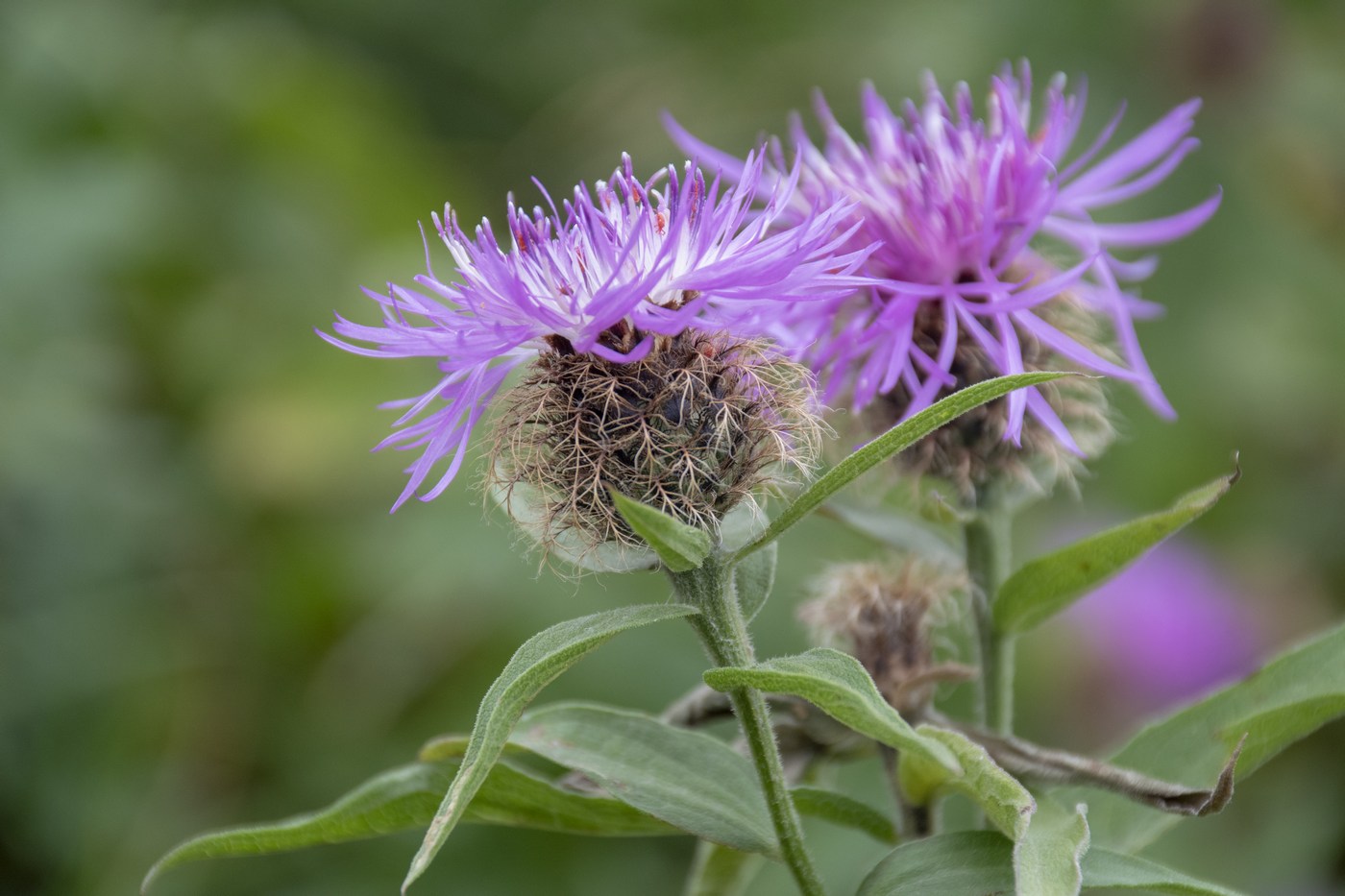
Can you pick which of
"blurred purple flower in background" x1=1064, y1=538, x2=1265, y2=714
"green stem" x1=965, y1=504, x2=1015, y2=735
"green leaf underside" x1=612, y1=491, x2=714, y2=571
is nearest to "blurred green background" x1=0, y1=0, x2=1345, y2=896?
"blurred purple flower in background" x1=1064, y1=538, x2=1265, y2=714

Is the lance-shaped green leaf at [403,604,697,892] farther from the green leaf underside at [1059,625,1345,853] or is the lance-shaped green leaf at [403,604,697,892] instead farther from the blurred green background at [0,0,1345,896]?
the blurred green background at [0,0,1345,896]

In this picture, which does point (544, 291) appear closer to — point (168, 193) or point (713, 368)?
point (713, 368)

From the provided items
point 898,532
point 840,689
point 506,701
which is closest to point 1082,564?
point 898,532

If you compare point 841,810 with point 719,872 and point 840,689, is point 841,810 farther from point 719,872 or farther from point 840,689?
point 840,689

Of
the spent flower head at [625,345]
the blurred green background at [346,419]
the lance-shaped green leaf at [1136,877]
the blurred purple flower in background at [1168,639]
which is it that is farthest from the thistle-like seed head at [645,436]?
the blurred purple flower in background at [1168,639]

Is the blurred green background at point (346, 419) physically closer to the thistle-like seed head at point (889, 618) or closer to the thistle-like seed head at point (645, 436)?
the thistle-like seed head at point (889, 618)

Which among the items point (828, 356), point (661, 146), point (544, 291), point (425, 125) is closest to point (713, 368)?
point (544, 291)
